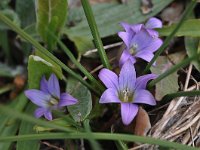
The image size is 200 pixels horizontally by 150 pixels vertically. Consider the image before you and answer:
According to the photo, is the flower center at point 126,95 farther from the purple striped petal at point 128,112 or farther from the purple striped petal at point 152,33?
the purple striped petal at point 152,33

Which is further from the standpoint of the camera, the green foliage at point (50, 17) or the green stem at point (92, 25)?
the green foliage at point (50, 17)

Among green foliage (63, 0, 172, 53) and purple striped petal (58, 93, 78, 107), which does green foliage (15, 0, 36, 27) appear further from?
purple striped petal (58, 93, 78, 107)

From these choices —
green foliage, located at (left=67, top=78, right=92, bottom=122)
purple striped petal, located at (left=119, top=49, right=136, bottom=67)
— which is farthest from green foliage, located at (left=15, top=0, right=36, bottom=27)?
purple striped petal, located at (left=119, top=49, right=136, bottom=67)

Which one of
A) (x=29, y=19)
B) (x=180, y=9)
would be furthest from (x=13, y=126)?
(x=180, y=9)

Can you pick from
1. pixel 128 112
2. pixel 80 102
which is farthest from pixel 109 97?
pixel 80 102

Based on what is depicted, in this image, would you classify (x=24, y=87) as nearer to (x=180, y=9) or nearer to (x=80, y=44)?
(x=80, y=44)

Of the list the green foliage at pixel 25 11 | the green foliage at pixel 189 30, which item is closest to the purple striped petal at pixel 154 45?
the green foliage at pixel 189 30

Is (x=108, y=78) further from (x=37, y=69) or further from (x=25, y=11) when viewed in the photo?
(x=25, y=11)

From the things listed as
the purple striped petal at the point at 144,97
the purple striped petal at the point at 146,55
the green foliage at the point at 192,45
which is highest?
the purple striped petal at the point at 146,55
